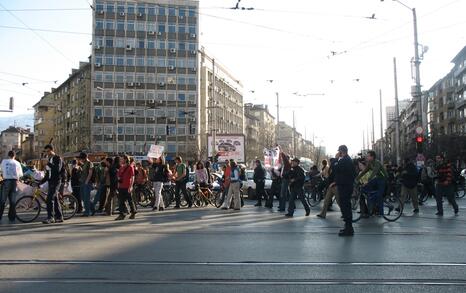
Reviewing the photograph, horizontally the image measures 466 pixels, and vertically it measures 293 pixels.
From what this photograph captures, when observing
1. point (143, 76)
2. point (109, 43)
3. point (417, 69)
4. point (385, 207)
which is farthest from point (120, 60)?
point (385, 207)

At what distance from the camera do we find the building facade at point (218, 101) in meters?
92.6

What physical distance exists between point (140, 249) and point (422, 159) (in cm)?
2177

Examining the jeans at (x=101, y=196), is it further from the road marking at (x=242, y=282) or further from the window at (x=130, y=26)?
the window at (x=130, y=26)

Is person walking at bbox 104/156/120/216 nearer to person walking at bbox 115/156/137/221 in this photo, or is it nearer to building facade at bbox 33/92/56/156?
person walking at bbox 115/156/137/221

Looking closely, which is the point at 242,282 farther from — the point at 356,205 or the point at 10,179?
the point at 356,205

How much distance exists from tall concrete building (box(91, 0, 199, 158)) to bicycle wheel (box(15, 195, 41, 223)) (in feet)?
236

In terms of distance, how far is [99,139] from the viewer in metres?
88.6

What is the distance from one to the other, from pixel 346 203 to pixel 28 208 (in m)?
8.39

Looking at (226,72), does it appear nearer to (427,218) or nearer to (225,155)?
(225,155)

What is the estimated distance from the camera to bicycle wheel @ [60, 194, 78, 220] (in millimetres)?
14711

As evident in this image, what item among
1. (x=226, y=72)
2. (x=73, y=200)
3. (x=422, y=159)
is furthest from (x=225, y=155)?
(x=226, y=72)

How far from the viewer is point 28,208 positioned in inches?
549

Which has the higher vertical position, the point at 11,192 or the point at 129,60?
the point at 129,60

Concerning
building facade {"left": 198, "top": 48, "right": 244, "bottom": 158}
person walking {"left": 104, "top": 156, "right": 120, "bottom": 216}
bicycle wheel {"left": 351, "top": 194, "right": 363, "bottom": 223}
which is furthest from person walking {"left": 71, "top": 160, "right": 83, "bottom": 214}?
building facade {"left": 198, "top": 48, "right": 244, "bottom": 158}
